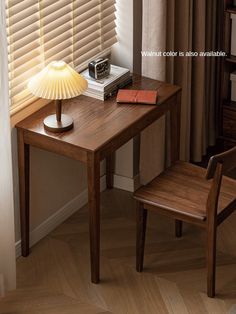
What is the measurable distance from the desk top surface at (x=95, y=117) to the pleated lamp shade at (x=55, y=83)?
0.61ft

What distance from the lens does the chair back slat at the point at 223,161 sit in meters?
3.51

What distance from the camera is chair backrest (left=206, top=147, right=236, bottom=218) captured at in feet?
11.6

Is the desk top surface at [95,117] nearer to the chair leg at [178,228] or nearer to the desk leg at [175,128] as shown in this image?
the desk leg at [175,128]

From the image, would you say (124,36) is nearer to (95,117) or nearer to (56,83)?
(95,117)

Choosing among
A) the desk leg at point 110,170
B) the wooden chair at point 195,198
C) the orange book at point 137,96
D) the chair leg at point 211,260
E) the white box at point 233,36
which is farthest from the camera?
the desk leg at point 110,170

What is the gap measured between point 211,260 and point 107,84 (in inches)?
35.8

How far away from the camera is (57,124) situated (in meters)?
3.79

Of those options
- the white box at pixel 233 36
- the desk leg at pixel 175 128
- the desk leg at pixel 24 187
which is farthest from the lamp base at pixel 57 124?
the white box at pixel 233 36

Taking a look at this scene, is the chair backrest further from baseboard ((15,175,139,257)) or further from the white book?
baseboard ((15,175,139,257))

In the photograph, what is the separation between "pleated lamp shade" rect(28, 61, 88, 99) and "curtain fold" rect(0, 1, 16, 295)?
0.65 feet

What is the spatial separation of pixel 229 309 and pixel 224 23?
150cm

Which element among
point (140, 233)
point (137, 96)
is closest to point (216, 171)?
point (140, 233)

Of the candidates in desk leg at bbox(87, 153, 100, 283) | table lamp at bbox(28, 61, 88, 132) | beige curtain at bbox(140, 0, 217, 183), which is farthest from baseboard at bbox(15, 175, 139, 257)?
table lamp at bbox(28, 61, 88, 132)

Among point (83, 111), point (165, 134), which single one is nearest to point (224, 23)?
point (165, 134)
